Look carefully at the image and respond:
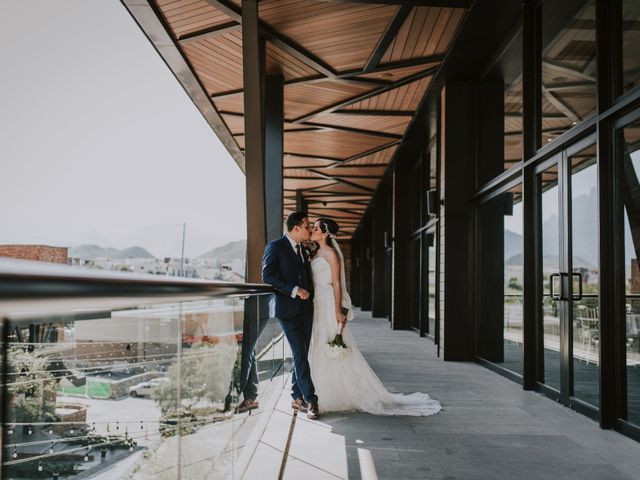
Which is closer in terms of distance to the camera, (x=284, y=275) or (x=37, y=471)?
(x=37, y=471)

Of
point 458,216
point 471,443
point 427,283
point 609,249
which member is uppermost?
point 458,216

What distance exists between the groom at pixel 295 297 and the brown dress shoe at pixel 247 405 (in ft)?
3.01

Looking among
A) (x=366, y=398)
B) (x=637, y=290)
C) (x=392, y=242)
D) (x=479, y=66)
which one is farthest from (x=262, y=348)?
(x=392, y=242)

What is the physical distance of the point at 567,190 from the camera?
4.61 m

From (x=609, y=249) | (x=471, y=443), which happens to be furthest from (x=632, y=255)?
(x=471, y=443)

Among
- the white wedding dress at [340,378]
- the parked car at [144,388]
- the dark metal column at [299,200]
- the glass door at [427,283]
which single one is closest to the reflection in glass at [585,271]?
the white wedding dress at [340,378]

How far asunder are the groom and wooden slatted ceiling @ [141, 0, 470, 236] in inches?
100

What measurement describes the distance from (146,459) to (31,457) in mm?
523

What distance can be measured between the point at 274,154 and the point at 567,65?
392cm

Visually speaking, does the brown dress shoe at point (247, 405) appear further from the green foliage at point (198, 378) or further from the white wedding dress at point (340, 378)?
the white wedding dress at point (340, 378)

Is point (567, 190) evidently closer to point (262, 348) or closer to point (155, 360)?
point (262, 348)

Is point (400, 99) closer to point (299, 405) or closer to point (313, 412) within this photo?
point (299, 405)

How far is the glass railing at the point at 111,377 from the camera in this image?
717mm

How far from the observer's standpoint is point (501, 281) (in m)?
6.70
